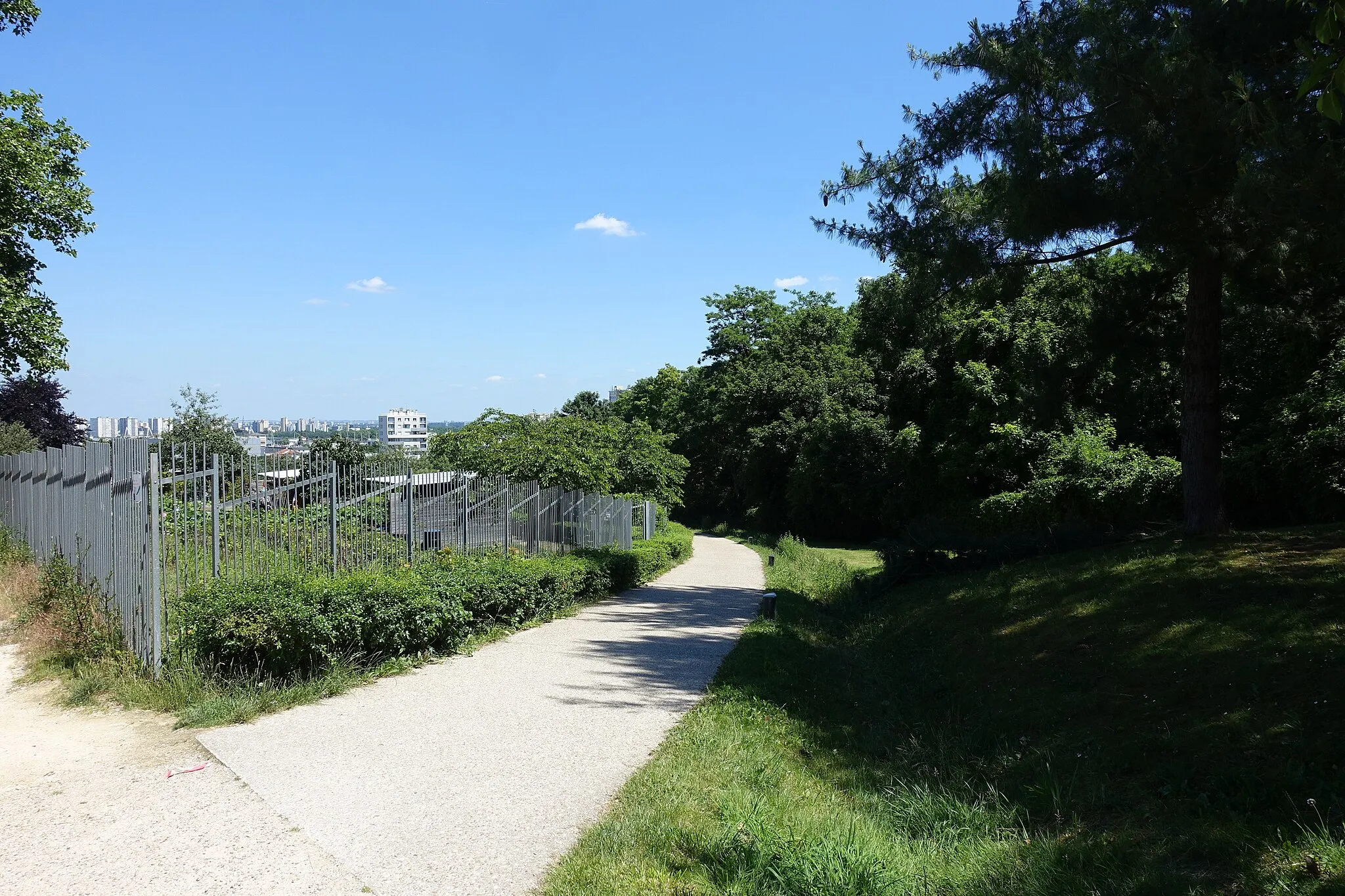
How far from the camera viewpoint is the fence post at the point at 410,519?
37.2 feet

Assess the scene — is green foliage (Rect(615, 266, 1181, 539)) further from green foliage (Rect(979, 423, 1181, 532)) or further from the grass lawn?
the grass lawn

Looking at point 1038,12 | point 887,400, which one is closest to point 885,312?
point 1038,12

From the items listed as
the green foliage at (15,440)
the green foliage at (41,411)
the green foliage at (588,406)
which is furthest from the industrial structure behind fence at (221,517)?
the green foliage at (588,406)

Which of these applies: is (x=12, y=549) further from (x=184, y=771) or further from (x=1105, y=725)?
(x=1105, y=725)

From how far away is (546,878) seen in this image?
4.31m

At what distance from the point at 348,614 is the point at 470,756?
2.75 m

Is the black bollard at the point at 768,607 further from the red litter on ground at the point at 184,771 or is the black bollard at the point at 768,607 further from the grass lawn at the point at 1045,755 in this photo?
the red litter on ground at the point at 184,771

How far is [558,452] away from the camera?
2080 centimetres

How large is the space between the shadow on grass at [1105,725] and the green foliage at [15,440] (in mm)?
29899

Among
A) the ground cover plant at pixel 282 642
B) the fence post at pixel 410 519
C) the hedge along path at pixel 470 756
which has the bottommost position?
the hedge along path at pixel 470 756

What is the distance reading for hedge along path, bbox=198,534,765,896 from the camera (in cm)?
461

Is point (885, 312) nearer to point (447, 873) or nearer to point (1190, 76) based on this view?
point (1190, 76)

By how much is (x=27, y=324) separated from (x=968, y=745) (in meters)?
19.5

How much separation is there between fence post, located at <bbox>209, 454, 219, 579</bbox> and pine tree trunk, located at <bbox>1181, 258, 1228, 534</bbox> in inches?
482
